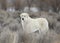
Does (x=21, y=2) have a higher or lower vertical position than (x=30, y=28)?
higher

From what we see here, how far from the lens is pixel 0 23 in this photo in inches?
121

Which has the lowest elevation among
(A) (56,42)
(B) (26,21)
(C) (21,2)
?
(A) (56,42)

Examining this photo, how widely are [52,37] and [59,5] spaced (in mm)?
3711

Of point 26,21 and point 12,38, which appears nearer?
point 12,38

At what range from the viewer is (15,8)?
5.91 metres

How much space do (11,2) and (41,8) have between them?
1187 mm

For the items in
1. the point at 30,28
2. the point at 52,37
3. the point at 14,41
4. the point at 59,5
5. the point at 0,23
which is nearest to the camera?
the point at 14,41

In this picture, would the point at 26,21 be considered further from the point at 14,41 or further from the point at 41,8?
the point at 41,8

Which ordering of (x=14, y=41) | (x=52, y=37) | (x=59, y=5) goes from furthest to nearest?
1. (x=59, y=5)
2. (x=52, y=37)
3. (x=14, y=41)

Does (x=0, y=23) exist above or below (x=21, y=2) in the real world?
below

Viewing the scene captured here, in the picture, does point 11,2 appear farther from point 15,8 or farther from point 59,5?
point 59,5

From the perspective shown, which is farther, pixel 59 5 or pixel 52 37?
pixel 59 5

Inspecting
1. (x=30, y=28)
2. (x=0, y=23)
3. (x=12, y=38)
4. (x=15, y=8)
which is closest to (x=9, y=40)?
(x=12, y=38)

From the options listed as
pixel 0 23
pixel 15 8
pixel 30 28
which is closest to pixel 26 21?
pixel 30 28
